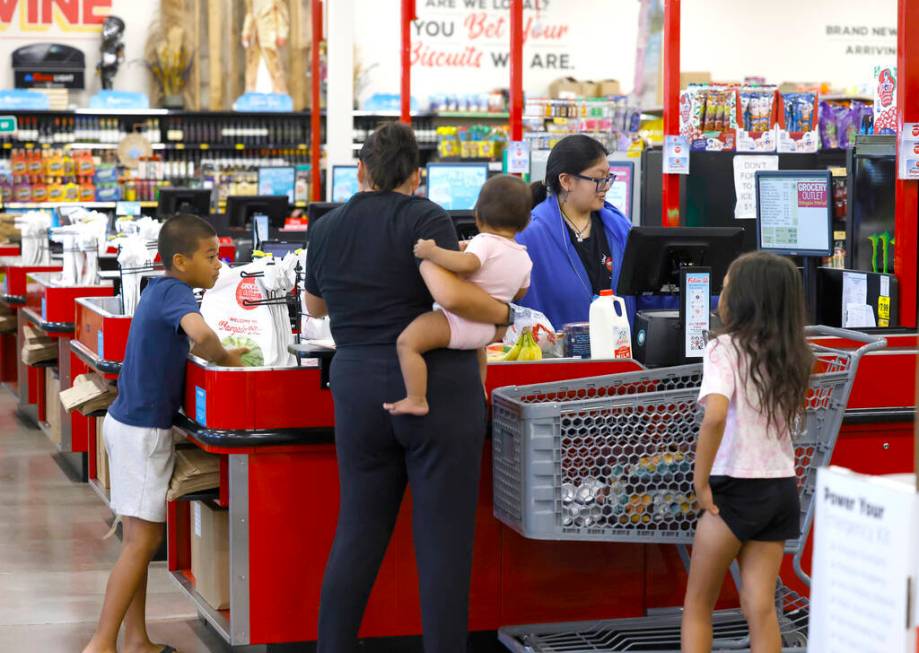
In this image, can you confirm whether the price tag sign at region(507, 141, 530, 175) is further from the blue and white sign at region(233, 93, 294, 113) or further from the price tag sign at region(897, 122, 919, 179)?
the blue and white sign at region(233, 93, 294, 113)

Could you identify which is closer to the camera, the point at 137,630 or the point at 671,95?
the point at 137,630

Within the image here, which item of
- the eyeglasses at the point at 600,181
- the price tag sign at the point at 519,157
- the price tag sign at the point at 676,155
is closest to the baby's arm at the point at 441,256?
the eyeglasses at the point at 600,181

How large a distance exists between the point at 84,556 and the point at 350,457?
256 cm

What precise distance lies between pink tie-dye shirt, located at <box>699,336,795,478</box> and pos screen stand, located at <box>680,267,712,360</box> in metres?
0.68

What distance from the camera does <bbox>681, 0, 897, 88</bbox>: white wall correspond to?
1802cm

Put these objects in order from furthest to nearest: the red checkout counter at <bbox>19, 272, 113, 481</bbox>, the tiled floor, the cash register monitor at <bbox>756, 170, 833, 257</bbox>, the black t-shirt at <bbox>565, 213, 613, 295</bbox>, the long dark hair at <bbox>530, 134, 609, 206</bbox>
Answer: the red checkout counter at <bbox>19, 272, 113, 481</bbox> → the cash register monitor at <bbox>756, 170, 833, 257</bbox> → the black t-shirt at <bbox>565, 213, 613, 295</bbox> → the long dark hair at <bbox>530, 134, 609, 206</bbox> → the tiled floor

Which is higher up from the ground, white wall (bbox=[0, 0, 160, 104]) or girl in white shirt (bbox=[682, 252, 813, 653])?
white wall (bbox=[0, 0, 160, 104])

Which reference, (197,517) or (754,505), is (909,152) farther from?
(197,517)

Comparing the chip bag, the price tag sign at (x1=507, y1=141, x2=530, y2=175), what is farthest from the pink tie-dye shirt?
the price tag sign at (x1=507, y1=141, x2=530, y2=175)

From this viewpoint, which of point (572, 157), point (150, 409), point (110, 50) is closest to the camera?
point (150, 409)

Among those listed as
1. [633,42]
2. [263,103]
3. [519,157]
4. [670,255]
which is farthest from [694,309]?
[633,42]

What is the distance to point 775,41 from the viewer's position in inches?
712

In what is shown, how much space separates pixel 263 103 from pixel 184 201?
4.72m

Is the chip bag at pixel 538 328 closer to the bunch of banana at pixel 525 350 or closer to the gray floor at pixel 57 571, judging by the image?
the bunch of banana at pixel 525 350
